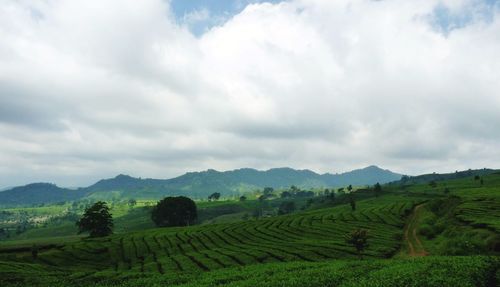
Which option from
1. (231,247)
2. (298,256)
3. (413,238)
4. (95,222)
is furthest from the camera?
(95,222)

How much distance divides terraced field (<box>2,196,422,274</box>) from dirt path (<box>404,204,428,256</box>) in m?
2.43

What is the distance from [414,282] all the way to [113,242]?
9760cm

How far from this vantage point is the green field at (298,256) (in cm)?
4353

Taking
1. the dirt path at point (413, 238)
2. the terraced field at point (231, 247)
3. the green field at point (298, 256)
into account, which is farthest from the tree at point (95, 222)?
the dirt path at point (413, 238)

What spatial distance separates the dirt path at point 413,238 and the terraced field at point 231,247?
2433 millimetres

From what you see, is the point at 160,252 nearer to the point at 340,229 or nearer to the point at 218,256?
the point at 218,256

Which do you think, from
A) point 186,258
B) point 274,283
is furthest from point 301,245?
point 274,283

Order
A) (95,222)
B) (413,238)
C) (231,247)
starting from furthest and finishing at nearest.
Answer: (95,222), (413,238), (231,247)

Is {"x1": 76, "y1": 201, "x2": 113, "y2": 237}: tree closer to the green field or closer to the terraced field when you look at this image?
the terraced field

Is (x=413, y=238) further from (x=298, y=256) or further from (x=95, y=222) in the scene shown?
(x=95, y=222)

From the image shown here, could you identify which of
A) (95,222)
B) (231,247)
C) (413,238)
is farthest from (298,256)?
(95,222)

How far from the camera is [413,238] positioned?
9962 centimetres

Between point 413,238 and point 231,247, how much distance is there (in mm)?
45852

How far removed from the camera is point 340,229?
369 ft
